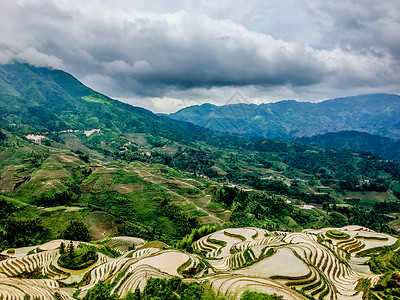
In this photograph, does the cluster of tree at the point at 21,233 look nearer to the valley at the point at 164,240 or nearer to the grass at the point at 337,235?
the valley at the point at 164,240

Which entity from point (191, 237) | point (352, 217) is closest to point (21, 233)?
point (191, 237)

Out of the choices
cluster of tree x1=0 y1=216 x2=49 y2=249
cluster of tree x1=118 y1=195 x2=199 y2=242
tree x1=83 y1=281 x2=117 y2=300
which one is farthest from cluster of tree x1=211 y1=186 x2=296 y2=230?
tree x1=83 y1=281 x2=117 y2=300

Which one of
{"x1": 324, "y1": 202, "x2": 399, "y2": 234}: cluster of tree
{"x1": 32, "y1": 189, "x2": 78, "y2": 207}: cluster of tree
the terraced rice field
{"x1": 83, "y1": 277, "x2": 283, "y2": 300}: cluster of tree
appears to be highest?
{"x1": 83, "y1": 277, "x2": 283, "y2": 300}: cluster of tree

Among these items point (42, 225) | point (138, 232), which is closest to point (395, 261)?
point (138, 232)

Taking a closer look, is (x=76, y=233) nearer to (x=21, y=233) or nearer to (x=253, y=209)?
(x=21, y=233)

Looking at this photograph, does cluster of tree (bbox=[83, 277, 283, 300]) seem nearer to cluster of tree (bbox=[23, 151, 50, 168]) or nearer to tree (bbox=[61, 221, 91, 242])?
tree (bbox=[61, 221, 91, 242])

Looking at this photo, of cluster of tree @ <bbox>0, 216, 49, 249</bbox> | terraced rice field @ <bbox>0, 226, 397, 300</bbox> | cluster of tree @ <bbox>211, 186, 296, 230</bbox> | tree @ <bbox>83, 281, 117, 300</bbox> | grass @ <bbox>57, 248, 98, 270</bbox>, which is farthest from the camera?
cluster of tree @ <bbox>211, 186, 296, 230</bbox>

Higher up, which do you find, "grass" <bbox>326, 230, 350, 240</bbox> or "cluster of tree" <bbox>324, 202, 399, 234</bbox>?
"grass" <bbox>326, 230, 350, 240</bbox>

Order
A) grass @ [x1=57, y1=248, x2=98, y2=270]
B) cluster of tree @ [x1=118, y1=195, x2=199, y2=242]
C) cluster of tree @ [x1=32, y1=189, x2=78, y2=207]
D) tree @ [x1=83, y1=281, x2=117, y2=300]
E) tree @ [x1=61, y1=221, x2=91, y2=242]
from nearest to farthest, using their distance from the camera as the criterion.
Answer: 1. tree @ [x1=83, y1=281, x2=117, y2=300]
2. grass @ [x1=57, y1=248, x2=98, y2=270]
3. tree @ [x1=61, y1=221, x2=91, y2=242]
4. cluster of tree @ [x1=118, y1=195, x2=199, y2=242]
5. cluster of tree @ [x1=32, y1=189, x2=78, y2=207]

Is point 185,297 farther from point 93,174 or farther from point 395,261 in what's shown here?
point 93,174

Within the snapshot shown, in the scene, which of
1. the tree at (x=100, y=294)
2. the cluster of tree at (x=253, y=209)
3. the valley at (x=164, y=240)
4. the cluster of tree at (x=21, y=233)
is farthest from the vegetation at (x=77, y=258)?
the cluster of tree at (x=253, y=209)

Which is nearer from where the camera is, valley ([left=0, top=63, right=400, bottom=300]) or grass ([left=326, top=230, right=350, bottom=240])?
valley ([left=0, top=63, right=400, bottom=300])
